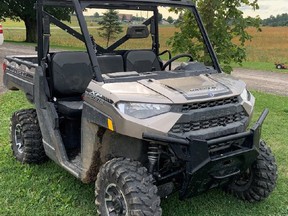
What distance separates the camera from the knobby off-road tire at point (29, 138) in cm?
463

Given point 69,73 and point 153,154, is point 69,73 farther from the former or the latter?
point 153,154

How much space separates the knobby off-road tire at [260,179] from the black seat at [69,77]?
1849 mm

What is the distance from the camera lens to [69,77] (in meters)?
4.26

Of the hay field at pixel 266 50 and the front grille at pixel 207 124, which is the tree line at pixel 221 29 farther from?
the front grille at pixel 207 124

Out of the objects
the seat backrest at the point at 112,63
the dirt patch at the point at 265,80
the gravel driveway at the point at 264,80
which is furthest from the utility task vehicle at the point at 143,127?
the dirt patch at the point at 265,80

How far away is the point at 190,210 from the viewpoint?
3.86 metres

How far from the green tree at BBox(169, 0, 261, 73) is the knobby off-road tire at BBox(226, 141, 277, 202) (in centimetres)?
403

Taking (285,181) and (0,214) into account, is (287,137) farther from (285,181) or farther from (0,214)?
(0,214)

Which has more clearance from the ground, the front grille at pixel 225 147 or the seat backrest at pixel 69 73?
the seat backrest at pixel 69 73

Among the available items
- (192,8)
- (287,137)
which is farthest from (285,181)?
(192,8)

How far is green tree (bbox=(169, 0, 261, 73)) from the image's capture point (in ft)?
25.4

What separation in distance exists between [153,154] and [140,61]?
1.73 metres

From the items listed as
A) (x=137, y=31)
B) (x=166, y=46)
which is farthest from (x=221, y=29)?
(x=137, y=31)

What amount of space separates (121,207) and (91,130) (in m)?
0.71
